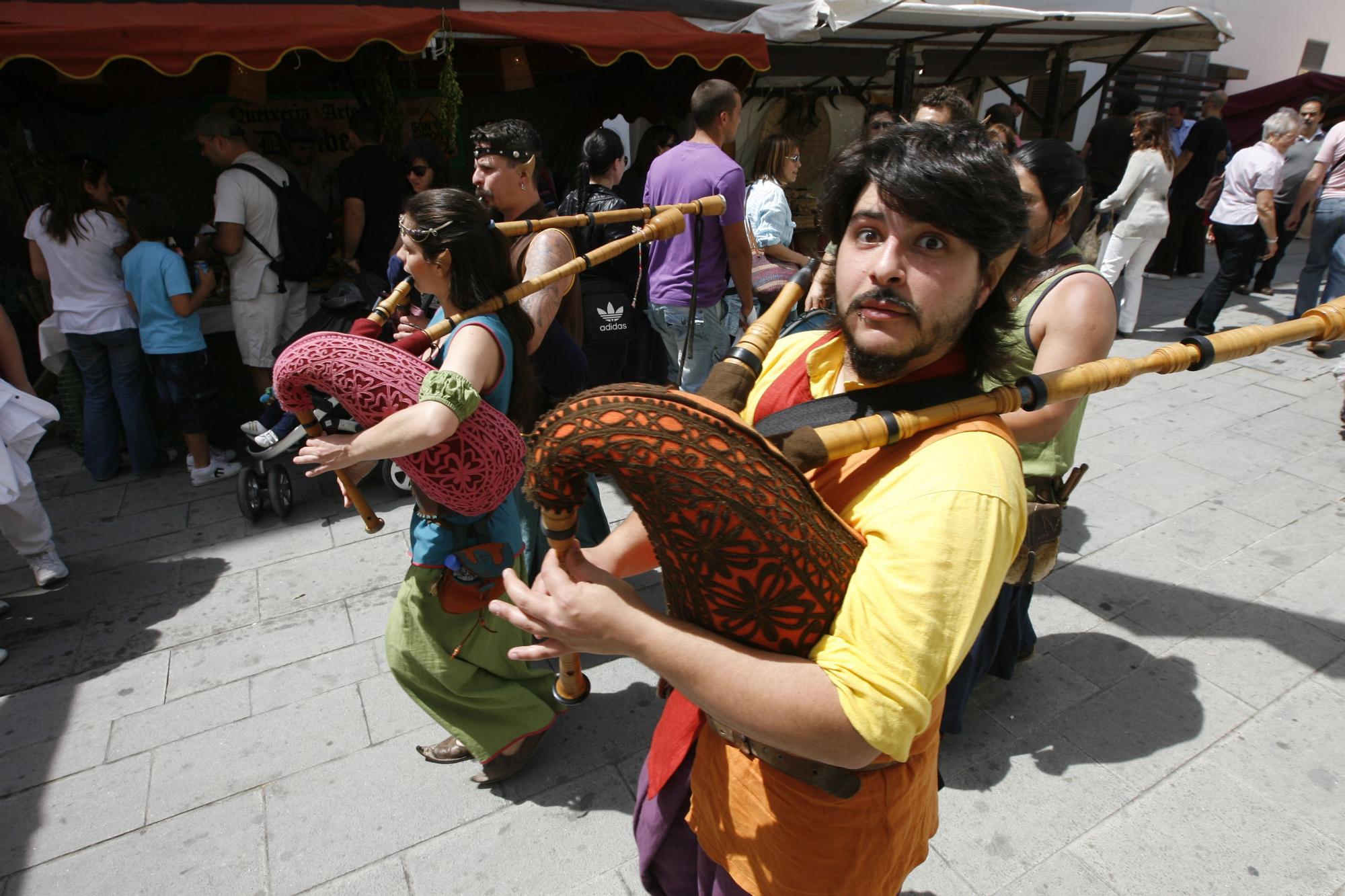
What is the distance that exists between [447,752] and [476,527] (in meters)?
0.90

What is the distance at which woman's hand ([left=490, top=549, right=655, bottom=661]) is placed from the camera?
107cm

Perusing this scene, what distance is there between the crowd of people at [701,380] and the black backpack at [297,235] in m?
0.04

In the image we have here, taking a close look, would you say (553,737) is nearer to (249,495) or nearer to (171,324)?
(249,495)

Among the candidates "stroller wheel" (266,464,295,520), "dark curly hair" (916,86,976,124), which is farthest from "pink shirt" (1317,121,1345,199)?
"stroller wheel" (266,464,295,520)

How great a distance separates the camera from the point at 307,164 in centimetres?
575

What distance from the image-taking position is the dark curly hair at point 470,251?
2.18m

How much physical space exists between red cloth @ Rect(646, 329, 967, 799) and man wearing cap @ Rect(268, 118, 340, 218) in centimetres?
515

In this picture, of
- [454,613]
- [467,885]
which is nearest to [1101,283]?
[454,613]

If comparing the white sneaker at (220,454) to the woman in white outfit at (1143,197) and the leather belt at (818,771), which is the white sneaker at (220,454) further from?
the woman in white outfit at (1143,197)

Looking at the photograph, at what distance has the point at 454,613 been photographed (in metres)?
2.40

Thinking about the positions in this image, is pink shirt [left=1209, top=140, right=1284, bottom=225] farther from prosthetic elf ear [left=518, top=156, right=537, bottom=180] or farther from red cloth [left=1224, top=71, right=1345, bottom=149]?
prosthetic elf ear [left=518, top=156, right=537, bottom=180]

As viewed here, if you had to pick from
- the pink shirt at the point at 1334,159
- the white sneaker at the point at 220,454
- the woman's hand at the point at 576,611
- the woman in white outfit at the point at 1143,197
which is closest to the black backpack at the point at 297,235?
the white sneaker at the point at 220,454

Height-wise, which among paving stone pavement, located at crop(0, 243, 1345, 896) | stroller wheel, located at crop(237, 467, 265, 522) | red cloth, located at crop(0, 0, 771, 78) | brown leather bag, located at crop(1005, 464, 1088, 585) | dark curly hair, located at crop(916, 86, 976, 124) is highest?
red cloth, located at crop(0, 0, 771, 78)

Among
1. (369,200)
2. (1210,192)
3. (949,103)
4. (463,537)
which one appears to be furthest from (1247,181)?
(463,537)
